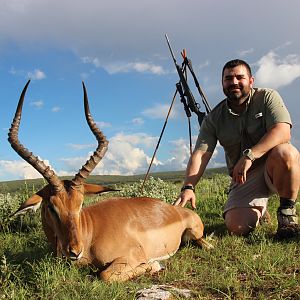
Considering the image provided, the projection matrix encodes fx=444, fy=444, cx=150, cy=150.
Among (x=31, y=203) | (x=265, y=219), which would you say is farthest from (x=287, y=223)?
(x=31, y=203)

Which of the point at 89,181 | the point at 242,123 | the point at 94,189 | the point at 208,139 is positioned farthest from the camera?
the point at 89,181

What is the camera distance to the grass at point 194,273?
12.9ft

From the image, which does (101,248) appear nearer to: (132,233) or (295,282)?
(132,233)

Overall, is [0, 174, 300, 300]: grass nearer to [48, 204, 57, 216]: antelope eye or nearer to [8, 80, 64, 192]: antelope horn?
[48, 204, 57, 216]: antelope eye

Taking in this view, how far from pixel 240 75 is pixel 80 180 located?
2820 mm

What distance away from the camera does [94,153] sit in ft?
17.7

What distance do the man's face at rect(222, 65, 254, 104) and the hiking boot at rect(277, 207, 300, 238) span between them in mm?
1672

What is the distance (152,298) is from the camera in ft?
12.1

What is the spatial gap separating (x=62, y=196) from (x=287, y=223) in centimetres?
300

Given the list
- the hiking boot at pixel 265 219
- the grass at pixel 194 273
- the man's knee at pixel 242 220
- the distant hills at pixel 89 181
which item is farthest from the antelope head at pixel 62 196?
the hiking boot at pixel 265 219

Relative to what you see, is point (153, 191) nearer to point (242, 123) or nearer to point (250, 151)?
point (242, 123)

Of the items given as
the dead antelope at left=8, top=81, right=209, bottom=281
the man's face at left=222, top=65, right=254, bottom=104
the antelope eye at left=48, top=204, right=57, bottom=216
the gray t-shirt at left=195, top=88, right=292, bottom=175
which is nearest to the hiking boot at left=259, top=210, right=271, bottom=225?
the gray t-shirt at left=195, top=88, right=292, bottom=175

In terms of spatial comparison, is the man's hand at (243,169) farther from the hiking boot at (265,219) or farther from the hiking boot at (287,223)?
the hiking boot at (265,219)

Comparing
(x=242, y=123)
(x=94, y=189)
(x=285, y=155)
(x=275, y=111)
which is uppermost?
(x=275, y=111)
